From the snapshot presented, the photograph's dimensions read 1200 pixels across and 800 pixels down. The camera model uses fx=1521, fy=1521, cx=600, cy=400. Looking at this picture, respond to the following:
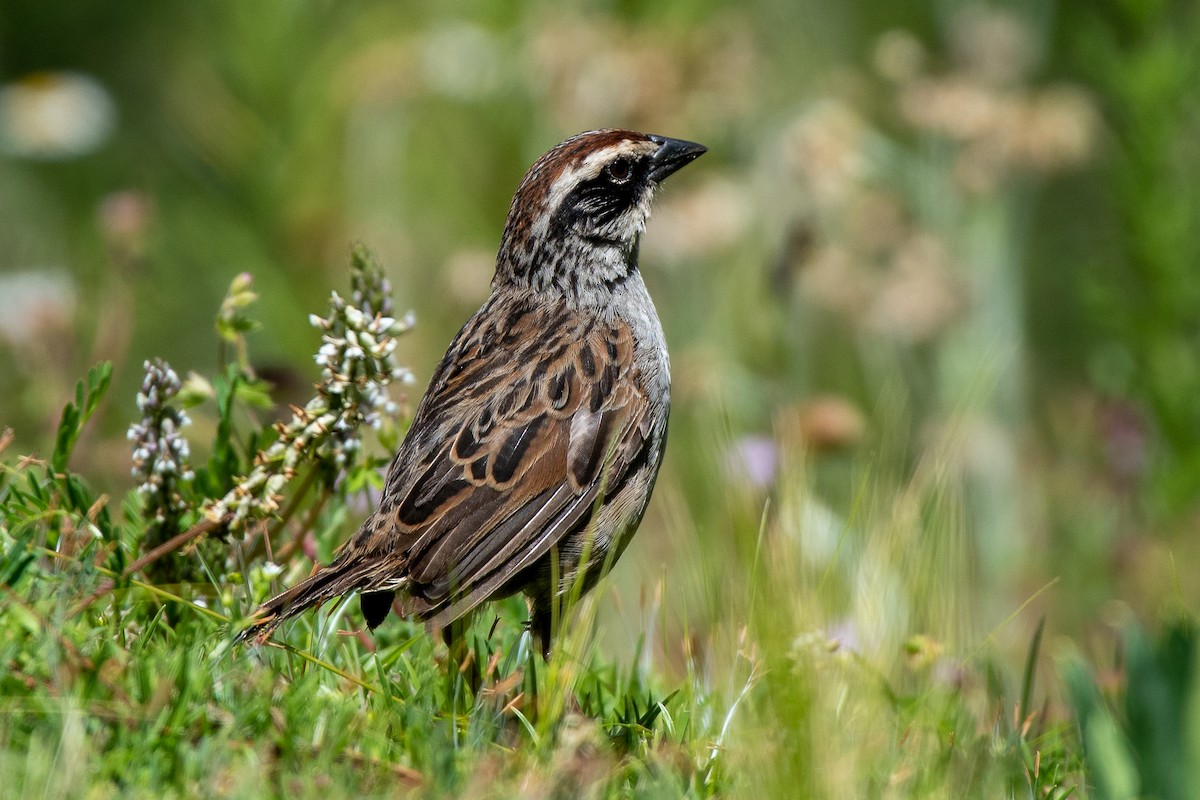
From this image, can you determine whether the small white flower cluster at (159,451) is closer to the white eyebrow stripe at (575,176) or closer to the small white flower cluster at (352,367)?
the small white flower cluster at (352,367)

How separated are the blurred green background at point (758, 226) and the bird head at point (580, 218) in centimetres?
92

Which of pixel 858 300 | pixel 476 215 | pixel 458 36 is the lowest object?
pixel 858 300

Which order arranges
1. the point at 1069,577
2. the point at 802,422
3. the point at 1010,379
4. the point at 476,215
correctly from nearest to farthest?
the point at 802,422 → the point at 1069,577 → the point at 1010,379 → the point at 476,215

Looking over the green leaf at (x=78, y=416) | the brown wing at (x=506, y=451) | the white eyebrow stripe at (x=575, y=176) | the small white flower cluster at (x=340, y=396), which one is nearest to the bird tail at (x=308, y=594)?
the brown wing at (x=506, y=451)

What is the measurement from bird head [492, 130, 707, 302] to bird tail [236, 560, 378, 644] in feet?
4.65

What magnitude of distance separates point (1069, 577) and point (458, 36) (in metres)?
4.84

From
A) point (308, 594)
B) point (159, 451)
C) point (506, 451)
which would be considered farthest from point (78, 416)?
point (506, 451)

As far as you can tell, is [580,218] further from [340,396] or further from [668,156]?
[340,396]

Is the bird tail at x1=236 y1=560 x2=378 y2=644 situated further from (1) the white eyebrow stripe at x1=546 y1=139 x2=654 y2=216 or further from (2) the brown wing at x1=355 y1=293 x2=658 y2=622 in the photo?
(1) the white eyebrow stripe at x1=546 y1=139 x2=654 y2=216

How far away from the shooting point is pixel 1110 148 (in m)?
8.70

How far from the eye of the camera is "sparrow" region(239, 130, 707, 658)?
426 cm

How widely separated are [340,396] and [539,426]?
611mm

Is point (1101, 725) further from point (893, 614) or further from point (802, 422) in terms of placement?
point (802, 422)

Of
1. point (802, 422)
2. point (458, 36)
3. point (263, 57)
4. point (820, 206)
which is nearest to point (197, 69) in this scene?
point (263, 57)
